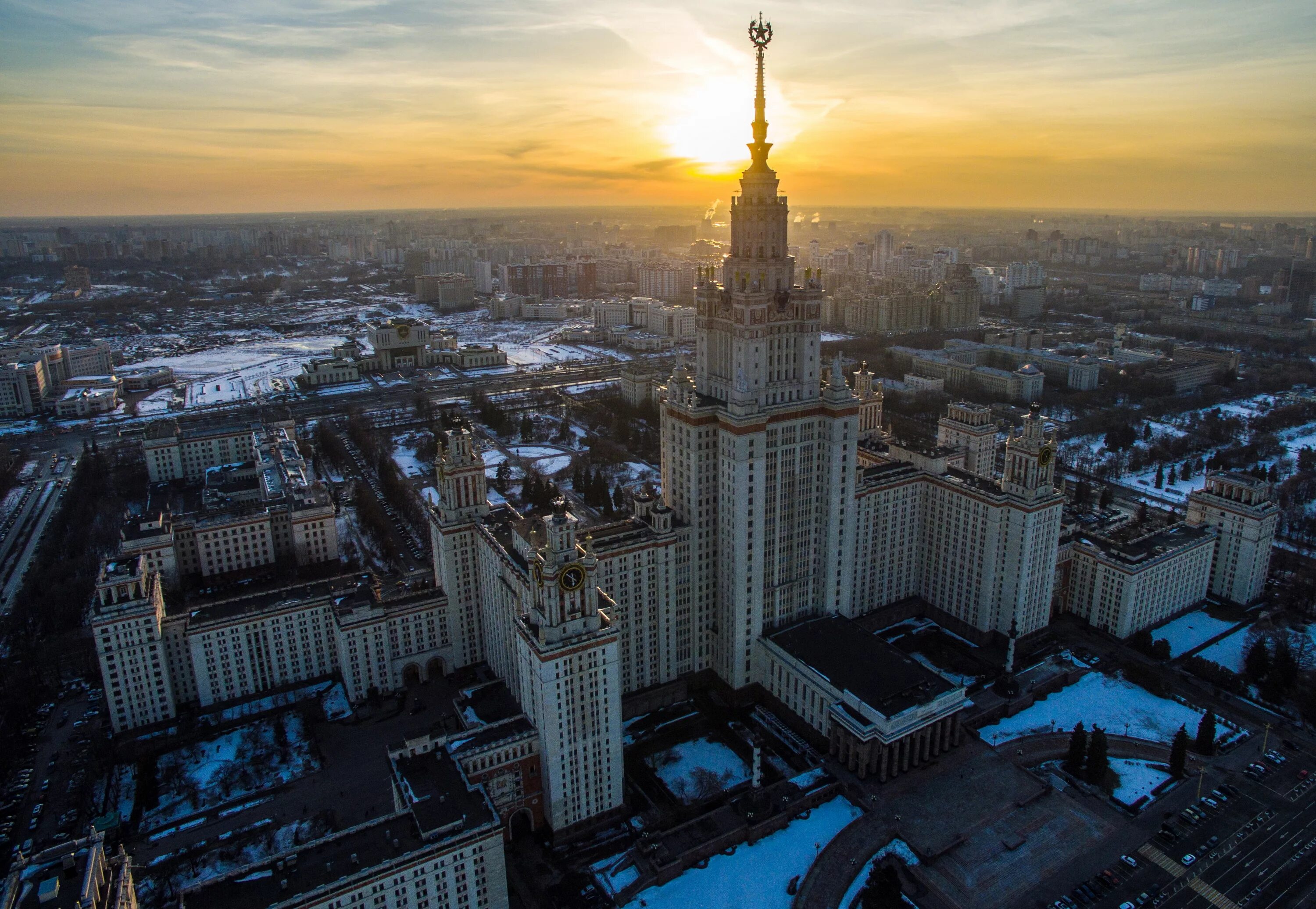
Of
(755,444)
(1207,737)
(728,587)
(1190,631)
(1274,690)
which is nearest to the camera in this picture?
(1207,737)

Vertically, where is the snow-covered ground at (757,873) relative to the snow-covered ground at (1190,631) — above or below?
below

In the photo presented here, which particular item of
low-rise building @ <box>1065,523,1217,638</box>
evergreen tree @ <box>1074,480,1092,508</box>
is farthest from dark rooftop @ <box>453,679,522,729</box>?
evergreen tree @ <box>1074,480,1092,508</box>

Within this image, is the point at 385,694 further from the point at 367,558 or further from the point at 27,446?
the point at 27,446

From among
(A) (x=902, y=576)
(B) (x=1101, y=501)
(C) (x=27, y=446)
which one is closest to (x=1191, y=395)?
(B) (x=1101, y=501)

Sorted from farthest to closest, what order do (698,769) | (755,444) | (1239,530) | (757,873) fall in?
(1239,530)
(755,444)
(698,769)
(757,873)

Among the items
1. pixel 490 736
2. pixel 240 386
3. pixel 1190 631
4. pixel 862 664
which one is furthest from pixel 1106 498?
pixel 240 386

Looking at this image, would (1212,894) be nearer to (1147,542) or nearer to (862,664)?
(862,664)

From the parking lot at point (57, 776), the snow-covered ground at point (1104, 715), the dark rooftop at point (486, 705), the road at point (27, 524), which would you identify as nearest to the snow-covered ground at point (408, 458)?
the road at point (27, 524)

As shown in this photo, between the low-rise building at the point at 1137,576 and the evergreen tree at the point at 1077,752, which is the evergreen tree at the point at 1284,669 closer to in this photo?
the low-rise building at the point at 1137,576
